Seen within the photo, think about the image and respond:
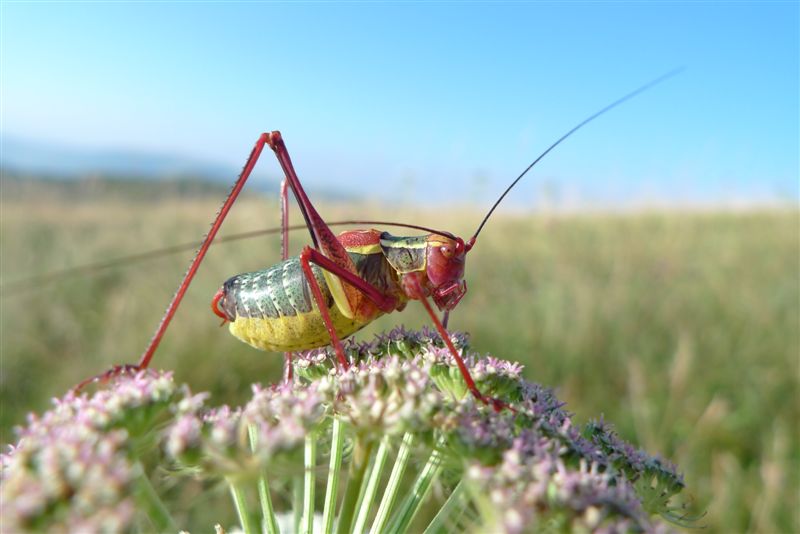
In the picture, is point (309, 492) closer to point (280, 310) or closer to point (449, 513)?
point (449, 513)

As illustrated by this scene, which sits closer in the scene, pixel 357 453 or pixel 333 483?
pixel 357 453

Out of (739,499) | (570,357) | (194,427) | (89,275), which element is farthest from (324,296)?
(89,275)

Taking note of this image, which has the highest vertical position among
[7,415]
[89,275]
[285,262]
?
[285,262]

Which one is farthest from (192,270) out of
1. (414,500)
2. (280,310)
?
(414,500)

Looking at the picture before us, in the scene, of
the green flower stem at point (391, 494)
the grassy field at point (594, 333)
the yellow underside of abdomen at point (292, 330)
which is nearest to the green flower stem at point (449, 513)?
the green flower stem at point (391, 494)

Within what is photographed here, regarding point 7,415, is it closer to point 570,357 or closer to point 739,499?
point 570,357

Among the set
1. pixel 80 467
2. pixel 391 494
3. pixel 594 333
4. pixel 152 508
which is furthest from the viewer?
pixel 594 333

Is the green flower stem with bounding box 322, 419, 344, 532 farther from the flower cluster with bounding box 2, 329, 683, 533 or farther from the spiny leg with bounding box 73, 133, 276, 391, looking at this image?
the spiny leg with bounding box 73, 133, 276, 391

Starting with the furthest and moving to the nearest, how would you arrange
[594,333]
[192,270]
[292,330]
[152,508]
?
1. [594,333]
2. [292,330]
3. [192,270]
4. [152,508]
